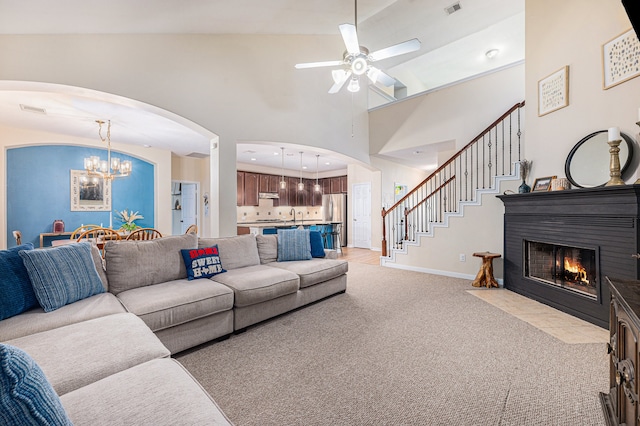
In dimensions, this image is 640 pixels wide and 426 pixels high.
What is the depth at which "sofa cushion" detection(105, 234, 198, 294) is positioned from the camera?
8.18 feet

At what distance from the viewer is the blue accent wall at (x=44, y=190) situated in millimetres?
5434

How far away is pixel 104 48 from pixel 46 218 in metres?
4.29

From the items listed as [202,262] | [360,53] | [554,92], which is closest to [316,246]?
[202,262]

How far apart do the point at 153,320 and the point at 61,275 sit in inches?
29.1

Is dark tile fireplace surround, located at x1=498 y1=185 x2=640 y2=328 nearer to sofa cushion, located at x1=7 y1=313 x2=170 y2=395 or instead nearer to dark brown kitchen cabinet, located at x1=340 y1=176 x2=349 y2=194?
sofa cushion, located at x1=7 y1=313 x2=170 y2=395

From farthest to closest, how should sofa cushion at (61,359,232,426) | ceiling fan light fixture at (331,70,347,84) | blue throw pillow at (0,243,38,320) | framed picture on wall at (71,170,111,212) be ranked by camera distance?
framed picture on wall at (71,170,111,212) < ceiling fan light fixture at (331,70,347,84) < blue throw pillow at (0,243,38,320) < sofa cushion at (61,359,232,426)

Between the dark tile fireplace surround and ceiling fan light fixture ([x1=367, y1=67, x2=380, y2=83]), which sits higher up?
ceiling fan light fixture ([x1=367, y1=67, x2=380, y2=83])

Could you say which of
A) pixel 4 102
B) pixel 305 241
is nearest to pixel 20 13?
pixel 4 102

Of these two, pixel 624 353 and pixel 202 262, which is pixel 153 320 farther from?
pixel 624 353

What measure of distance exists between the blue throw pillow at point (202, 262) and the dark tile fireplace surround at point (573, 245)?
12.6 feet

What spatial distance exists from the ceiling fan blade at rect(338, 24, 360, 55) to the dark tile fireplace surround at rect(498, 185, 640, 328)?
277 centimetres

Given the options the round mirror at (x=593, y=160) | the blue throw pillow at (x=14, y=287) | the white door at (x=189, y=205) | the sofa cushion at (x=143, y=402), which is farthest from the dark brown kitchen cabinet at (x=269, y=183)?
the sofa cushion at (x=143, y=402)

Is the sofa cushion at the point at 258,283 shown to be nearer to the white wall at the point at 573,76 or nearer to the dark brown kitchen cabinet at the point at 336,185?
the white wall at the point at 573,76

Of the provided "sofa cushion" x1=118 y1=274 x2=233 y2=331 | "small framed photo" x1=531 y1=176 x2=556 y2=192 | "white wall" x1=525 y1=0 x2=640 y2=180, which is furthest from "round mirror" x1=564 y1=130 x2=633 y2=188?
"sofa cushion" x1=118 y1=274 x2=233 y2=331
